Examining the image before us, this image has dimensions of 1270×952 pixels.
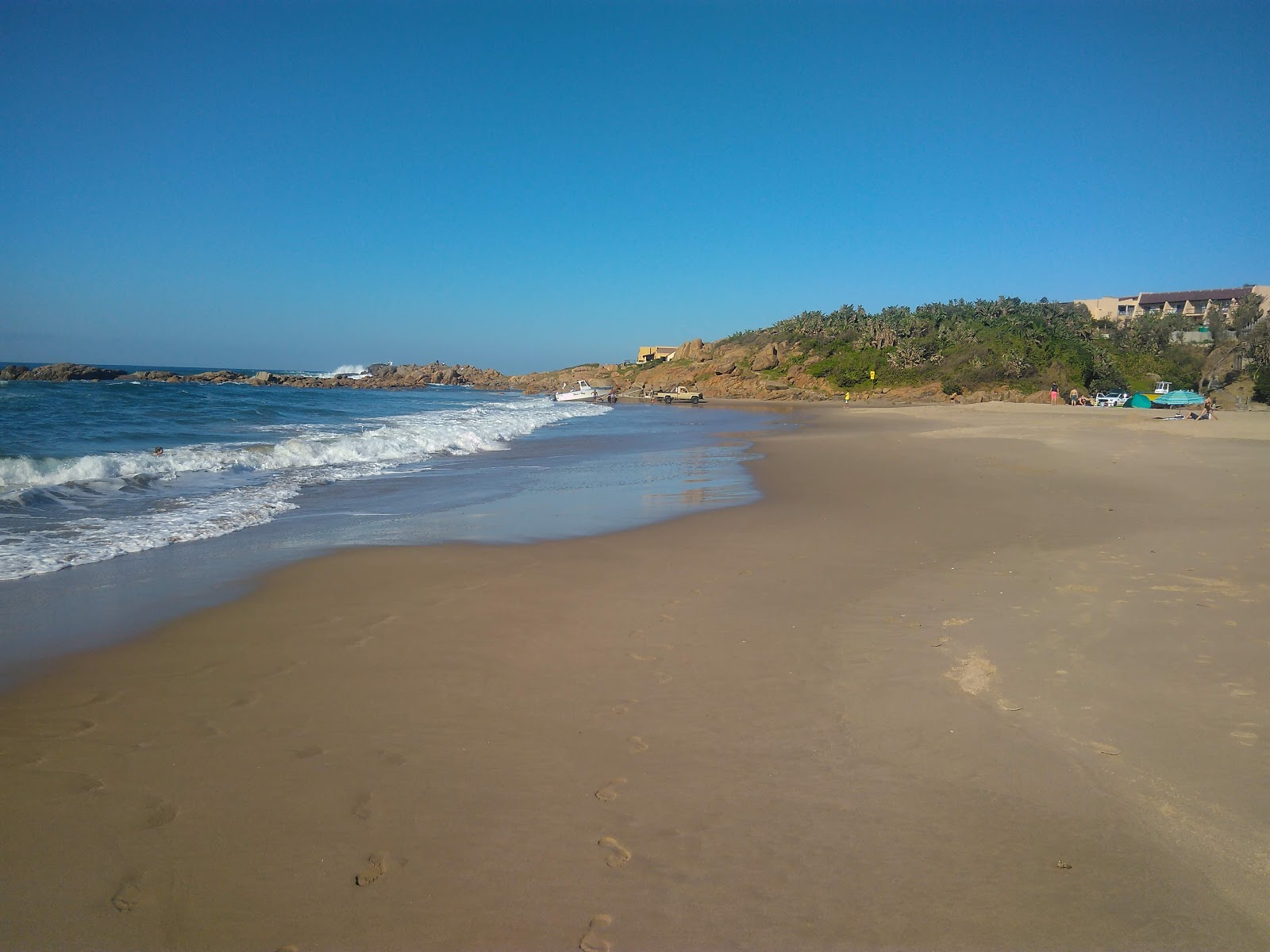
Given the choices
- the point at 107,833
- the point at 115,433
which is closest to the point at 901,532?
the point at 107,833

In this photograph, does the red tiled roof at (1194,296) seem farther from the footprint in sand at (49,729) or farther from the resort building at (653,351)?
the footprint in sand at (49,729)

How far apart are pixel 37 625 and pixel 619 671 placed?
478cm

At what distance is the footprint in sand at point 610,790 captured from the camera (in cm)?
345

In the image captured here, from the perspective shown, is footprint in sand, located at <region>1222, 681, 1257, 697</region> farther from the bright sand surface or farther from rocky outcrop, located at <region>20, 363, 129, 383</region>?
rocky outcrop, located at <region>20, 363, 129, 383</region>

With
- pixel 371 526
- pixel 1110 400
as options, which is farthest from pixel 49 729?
pixel 1110 400

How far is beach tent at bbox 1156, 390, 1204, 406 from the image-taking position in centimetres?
3494

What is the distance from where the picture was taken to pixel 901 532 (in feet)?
30.2

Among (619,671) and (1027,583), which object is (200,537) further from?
(1027,583)

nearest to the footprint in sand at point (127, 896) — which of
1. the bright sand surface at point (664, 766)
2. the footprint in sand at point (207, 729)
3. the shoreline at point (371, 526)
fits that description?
the bright sand surface at point (664, 766)

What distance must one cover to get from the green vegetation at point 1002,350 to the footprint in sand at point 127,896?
53065 millimetres

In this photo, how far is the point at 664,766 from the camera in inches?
147

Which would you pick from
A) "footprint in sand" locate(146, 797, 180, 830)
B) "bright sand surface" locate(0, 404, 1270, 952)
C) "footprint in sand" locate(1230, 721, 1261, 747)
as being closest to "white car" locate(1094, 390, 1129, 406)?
"bright sand surface" locate(0, 404, 1270, 952)

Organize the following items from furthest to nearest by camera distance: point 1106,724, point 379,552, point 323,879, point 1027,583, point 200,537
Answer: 1. point 200,537
2. point 379,552
3. point 1027,583
4. point 1106,724
5. point 323,879

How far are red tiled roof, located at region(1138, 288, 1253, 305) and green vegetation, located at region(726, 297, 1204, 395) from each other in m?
12.0
